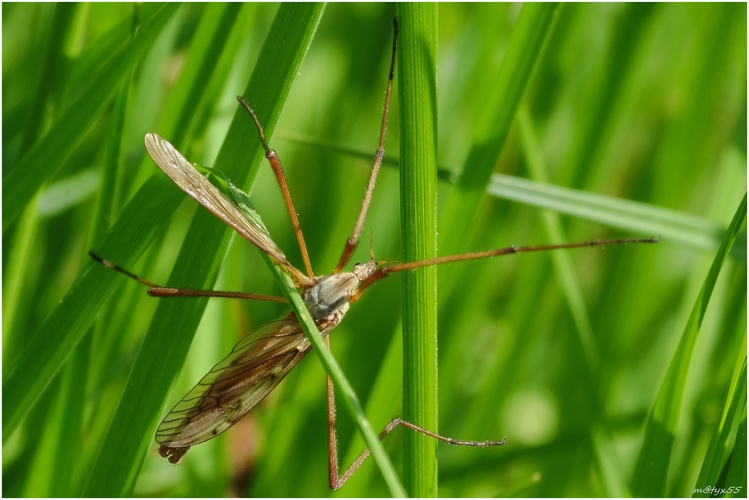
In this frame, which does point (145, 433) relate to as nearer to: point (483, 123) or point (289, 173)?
point (483, 123)

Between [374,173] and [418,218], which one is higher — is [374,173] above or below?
above

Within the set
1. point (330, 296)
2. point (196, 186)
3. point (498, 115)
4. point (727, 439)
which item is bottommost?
point (727, 439)

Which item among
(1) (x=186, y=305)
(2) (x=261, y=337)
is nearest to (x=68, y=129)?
(1) (x=186, y=305)

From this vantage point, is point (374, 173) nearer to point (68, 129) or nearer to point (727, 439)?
point (68, 129)

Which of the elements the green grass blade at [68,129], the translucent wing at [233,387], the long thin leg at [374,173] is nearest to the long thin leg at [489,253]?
the long thin leg at [374,173]

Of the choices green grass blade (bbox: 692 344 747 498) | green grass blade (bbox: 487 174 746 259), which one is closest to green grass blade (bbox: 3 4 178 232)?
green grass blade (bbox: 487 174 746 259)
